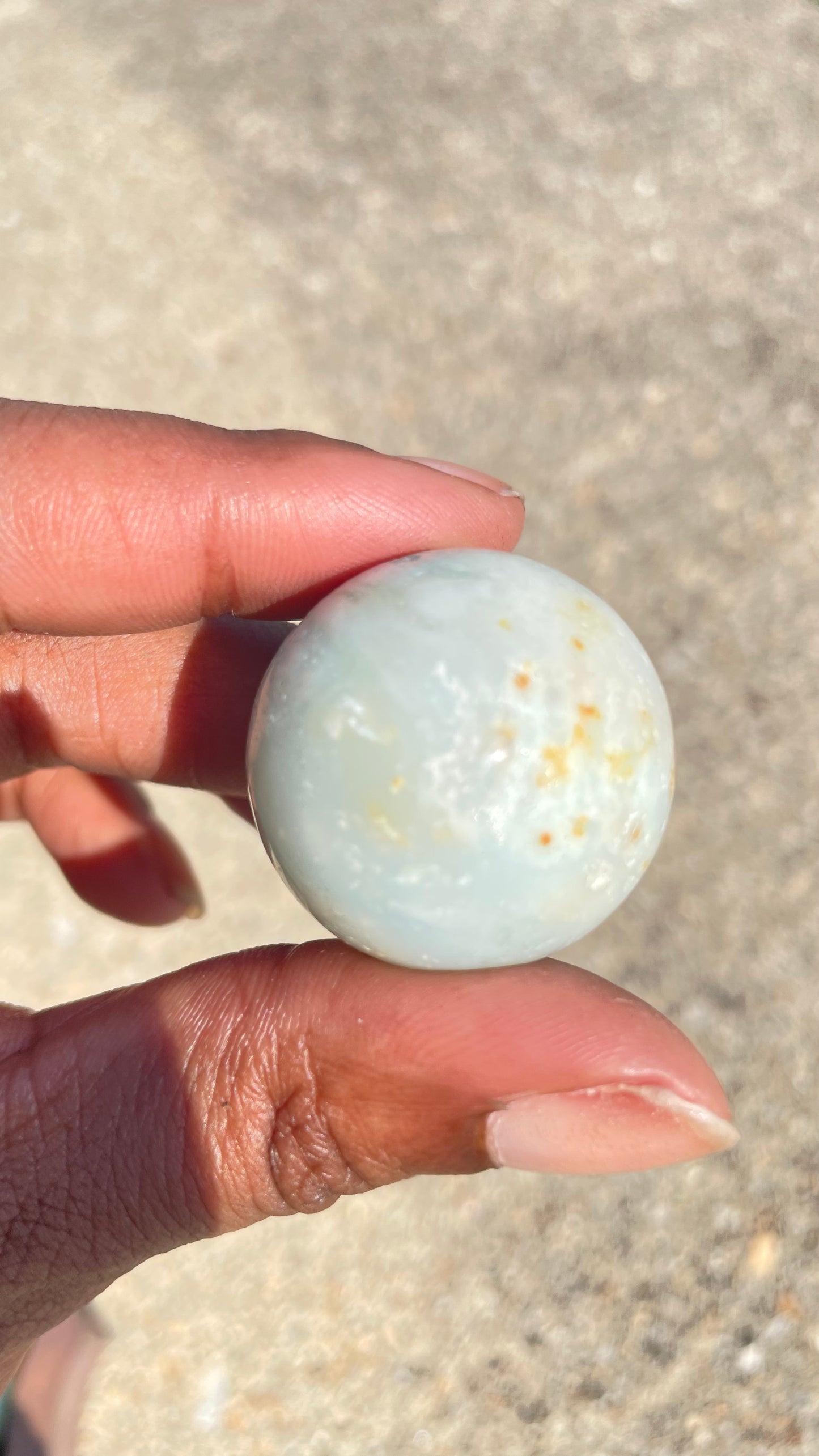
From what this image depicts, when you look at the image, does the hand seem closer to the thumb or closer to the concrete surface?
the thumb

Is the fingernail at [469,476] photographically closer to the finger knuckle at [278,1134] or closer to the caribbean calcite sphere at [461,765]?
the caribbean calcite sphere at [461,765]

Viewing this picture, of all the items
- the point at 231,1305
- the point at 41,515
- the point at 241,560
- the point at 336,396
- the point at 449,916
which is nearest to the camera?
the point at 449,916

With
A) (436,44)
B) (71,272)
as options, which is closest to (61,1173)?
(71,272)

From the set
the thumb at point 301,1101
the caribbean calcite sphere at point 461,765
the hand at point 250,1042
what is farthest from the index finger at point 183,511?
the thumb at point 301,1101

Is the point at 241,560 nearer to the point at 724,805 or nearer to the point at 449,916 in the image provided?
the point at 449,916

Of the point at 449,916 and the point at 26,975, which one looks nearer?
the point at 449,916

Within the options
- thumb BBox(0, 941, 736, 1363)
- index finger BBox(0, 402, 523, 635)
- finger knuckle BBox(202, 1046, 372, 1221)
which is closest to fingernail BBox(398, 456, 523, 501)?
index finger BBox(0, 402, 523, 635)
